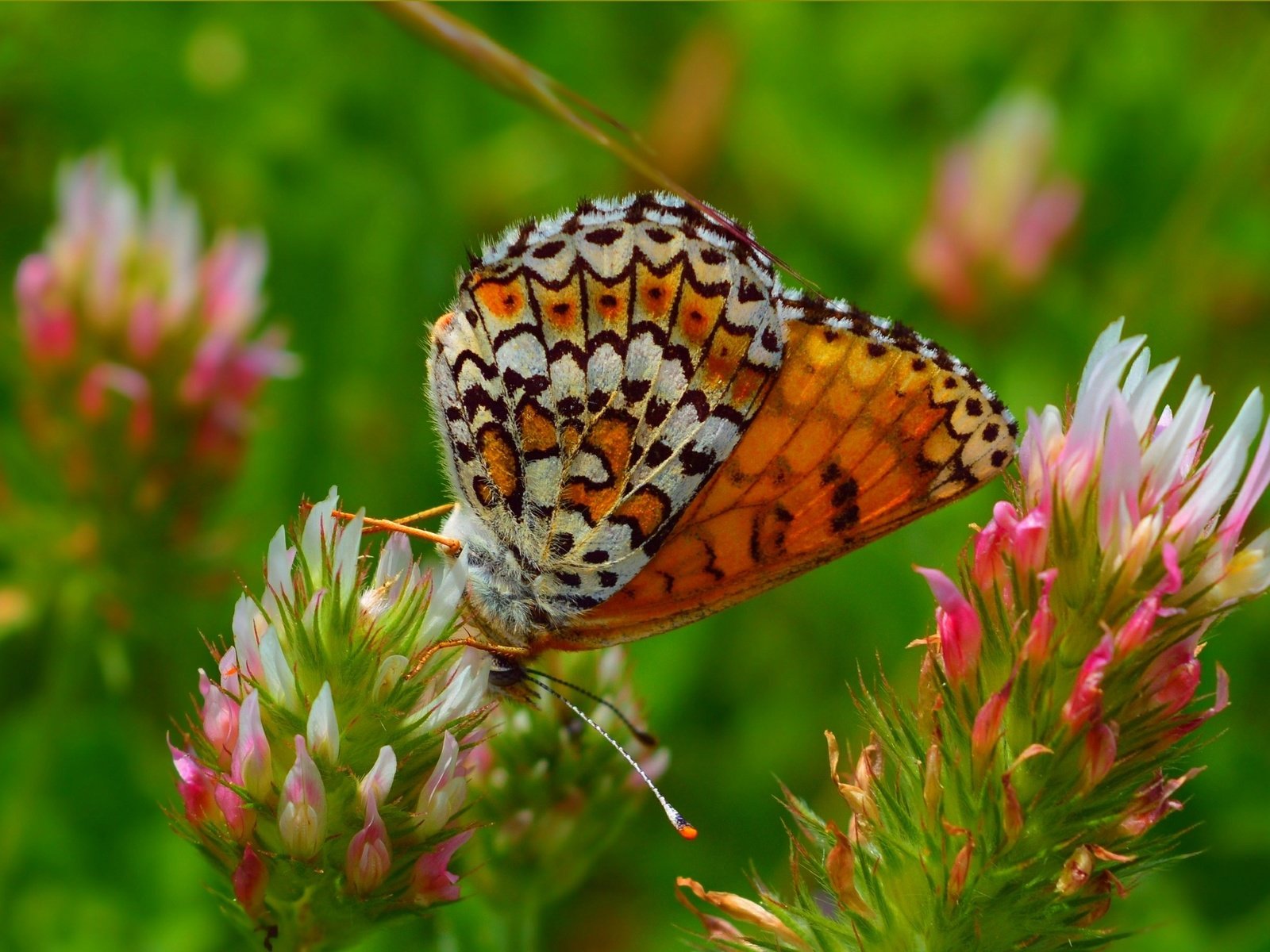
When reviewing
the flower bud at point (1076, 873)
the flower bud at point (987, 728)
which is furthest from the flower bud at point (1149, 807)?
the flower bud at point (987, 728)

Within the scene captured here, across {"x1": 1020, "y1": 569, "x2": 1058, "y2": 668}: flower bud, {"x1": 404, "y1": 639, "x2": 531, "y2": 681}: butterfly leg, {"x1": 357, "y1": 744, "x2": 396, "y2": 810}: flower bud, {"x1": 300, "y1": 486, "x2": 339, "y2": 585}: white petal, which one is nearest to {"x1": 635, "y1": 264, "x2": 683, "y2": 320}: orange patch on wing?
{"x1": 404, "y1": 639, "x2": 531, "y2": 681}: butterfly leg

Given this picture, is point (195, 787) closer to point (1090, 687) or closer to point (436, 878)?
point (436, 878)

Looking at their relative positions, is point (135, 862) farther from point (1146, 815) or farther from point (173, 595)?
point (1146, 815)

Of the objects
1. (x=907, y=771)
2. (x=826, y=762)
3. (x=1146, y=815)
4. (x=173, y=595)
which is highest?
(x=173, y=595)

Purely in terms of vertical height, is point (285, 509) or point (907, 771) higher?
point (285, 509)

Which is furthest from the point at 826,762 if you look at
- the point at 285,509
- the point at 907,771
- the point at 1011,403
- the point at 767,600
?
the point at 907,771

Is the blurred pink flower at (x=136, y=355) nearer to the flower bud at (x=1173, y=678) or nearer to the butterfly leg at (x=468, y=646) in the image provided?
the butterfly leg at (x=468, y=646)

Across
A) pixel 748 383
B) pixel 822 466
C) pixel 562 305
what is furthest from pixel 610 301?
pixel 822 466

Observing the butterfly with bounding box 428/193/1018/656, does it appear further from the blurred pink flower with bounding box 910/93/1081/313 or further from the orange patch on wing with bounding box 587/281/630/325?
the blurred pink flower with bounding box 910/93/1081/313
